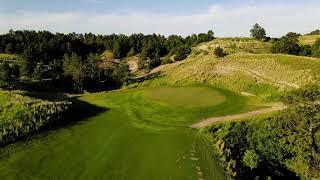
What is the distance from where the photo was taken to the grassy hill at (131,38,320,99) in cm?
8725

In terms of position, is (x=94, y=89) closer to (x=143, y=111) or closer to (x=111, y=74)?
(x=111, y=74)

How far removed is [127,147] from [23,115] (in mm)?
18617

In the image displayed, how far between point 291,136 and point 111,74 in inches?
3030

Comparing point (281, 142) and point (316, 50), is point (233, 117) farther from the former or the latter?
point (316, 50)

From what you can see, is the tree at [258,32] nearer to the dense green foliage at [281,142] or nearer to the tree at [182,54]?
the tree at [182,54]

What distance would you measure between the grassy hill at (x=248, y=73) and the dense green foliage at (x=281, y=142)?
22.3 m

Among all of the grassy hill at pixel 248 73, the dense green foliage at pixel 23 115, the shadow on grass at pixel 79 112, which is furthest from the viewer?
the grassy hill at pixel 248 73

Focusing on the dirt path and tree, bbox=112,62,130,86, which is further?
tree, bbox=112,62,130,86

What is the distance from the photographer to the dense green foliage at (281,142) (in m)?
51.8

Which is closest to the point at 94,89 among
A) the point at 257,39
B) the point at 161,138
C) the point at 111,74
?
the point at 111,74

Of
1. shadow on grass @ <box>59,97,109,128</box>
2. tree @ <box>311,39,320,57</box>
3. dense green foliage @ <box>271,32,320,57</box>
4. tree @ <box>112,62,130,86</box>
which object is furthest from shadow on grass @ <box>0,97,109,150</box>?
tree @ <box>311,39,320,57</box>

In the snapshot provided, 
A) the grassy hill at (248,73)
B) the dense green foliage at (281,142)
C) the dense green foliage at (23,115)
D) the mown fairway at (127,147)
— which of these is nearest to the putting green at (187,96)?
the mown fairway at (127,147)

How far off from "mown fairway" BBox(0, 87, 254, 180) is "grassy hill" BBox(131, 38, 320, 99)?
14200mm

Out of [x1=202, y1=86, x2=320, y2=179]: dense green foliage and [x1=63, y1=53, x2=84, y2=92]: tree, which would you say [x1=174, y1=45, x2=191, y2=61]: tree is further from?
[x1=202, y1=86, x2=320, y2=179]: dense green foliage
